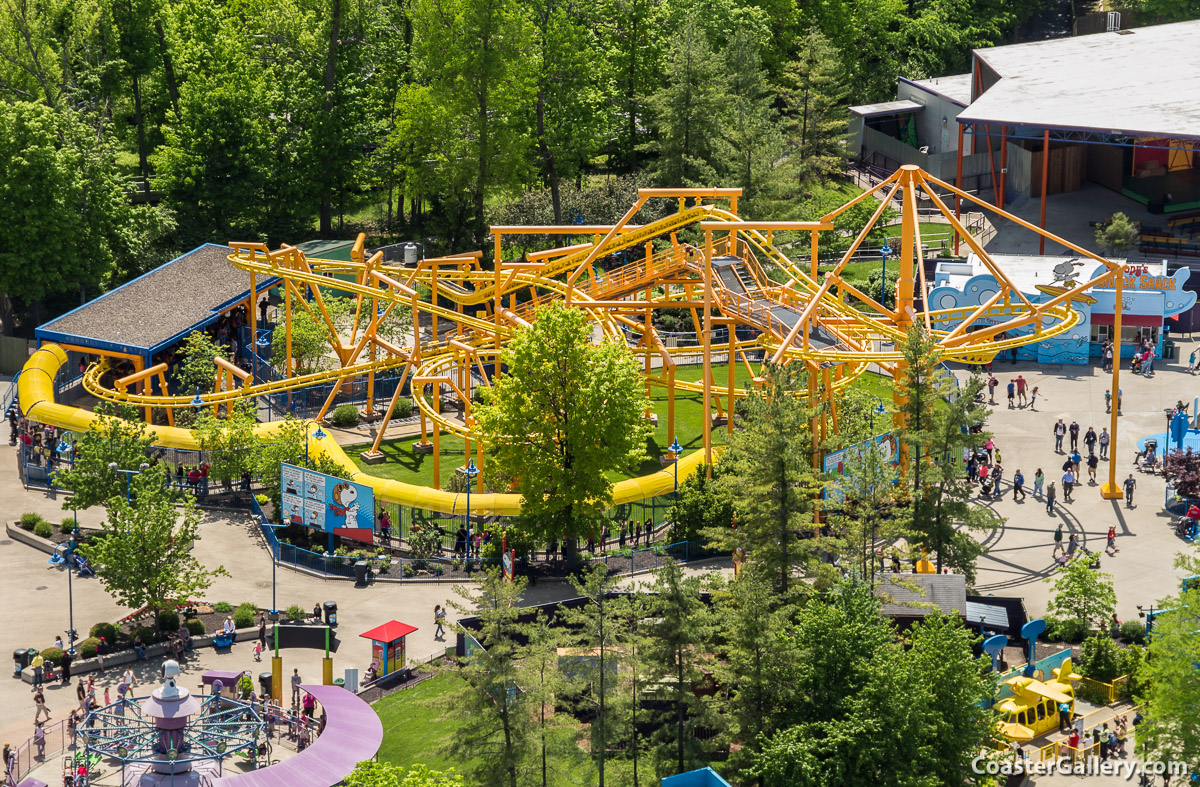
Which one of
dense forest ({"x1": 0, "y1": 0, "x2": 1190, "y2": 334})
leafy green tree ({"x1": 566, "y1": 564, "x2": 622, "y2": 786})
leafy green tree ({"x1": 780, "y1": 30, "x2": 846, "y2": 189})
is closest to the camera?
leafy green tree ({"x1": 566, "y1": 564, "x2": 622, "y2": 786})

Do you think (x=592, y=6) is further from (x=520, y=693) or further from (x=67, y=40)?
(x=520, y=693)

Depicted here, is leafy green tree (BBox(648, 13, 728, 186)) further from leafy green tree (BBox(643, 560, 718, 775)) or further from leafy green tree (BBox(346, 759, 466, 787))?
leafy green tree (BBox(346, 759, 466, 787))

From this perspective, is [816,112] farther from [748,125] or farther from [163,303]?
[163,303]

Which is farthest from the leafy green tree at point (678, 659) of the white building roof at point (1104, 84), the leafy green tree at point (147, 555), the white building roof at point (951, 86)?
the white building roof at point (951, 86)

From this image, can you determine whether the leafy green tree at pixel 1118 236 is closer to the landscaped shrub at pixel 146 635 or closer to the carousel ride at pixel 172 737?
the landscaped shrub at pixel 146 635

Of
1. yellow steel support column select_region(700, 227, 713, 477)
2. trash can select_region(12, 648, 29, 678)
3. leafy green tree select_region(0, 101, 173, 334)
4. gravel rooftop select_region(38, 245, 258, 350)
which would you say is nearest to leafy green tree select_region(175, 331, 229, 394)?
gravel rooftop select_region(38, 245, 258, 350)

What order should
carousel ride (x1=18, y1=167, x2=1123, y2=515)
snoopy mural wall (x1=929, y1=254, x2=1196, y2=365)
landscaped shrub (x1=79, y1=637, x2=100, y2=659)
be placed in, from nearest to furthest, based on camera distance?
landscaped shrub (x1=79, y1=637, x2=100, y2=659) < carousel ride (x1=18, y1=167, x2=1123, y2=515) < snoopy mural wall (x1=929, y1=254, x2=1196, y2=365)
